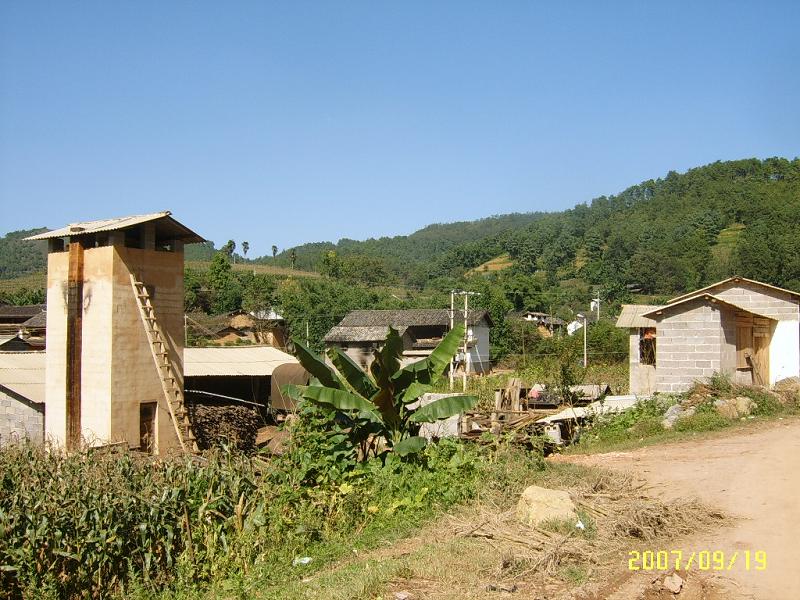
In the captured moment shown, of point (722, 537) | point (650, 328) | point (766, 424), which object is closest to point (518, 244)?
point (650, 328)

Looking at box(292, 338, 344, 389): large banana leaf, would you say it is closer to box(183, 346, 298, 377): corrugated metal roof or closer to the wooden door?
box(183, 346, 298, 377): corrugated metal roof

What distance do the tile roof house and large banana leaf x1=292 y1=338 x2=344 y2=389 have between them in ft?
113

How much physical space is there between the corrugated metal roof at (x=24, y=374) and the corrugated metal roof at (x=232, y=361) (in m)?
3.96

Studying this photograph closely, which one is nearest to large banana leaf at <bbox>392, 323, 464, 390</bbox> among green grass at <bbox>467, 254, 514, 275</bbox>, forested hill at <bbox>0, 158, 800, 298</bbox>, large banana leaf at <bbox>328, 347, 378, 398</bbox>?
large banana leaf at <bbox>328, 347, 378, 398</bbox>

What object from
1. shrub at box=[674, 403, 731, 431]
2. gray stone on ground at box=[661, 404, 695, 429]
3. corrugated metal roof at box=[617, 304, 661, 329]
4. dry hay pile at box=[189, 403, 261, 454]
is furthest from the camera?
corrugated metal roof at box=[617, 304, 661, 329]

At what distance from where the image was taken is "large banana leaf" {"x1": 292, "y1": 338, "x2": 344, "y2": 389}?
11.4 metres

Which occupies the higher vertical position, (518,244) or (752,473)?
(518,244)

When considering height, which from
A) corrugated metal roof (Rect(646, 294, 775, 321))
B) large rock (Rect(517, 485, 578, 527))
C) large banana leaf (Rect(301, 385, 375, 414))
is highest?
corrugated metal roof (Rect(646, 294, 775, 321))

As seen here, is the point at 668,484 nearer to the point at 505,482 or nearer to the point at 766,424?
the point at 505,482

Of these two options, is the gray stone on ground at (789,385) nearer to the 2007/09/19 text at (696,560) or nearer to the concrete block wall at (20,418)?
the 2007/09/19 text at (696,560)

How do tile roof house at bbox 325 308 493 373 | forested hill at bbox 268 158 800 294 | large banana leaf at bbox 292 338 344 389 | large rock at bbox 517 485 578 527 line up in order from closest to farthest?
large rock at bbox 517 485 578 527 < large banana leaf at bbox 292 338 344 389 < tile roof house at bbox 325 308 493 373 < forested hill at bbox 268 158 800 294

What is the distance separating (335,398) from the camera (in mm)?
10820

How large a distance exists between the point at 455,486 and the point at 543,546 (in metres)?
2.67

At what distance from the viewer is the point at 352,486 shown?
10180 mm
